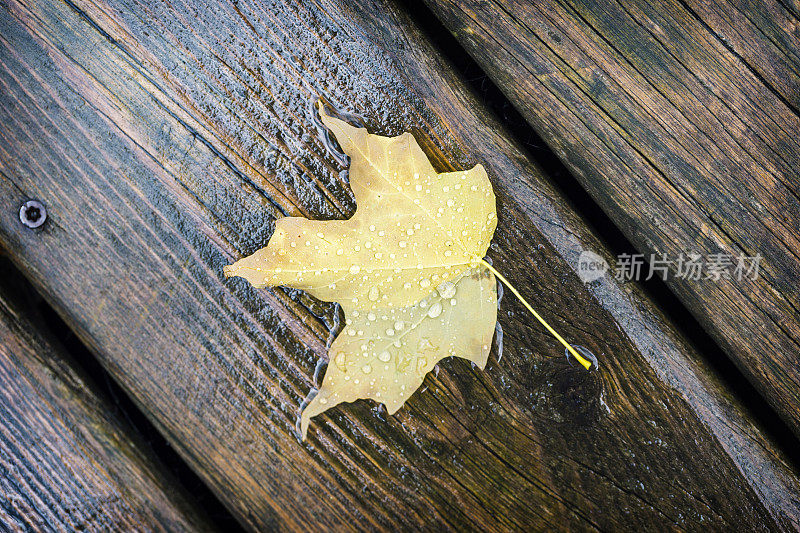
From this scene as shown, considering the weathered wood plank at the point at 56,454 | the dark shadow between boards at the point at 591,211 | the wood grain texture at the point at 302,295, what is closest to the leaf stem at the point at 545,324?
the wood grain texture at the point at 302,295

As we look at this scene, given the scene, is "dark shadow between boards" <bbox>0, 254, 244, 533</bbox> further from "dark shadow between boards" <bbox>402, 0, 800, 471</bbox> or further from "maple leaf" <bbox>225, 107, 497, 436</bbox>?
"dark shadow between boards" <bbox>402, 0, 800, 471</bbox>

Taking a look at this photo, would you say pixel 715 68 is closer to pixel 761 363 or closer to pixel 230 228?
pixel 761 363

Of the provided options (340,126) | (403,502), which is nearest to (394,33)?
(340,126)

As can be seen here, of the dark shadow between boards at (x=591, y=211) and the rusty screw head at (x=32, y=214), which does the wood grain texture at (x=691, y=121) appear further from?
the rusty screw head at (x=32, y=214)

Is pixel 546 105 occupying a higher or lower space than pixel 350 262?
higher

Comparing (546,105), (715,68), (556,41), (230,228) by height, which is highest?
(715,68)

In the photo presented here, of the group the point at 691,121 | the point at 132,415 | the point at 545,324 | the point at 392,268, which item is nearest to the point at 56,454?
the point at 132,415

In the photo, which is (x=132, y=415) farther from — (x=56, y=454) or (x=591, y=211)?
(x=591, y=211)

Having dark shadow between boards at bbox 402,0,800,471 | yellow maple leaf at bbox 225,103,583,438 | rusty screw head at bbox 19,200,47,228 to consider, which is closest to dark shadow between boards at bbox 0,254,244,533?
rusty screw head at bbox 19,200,47,228
